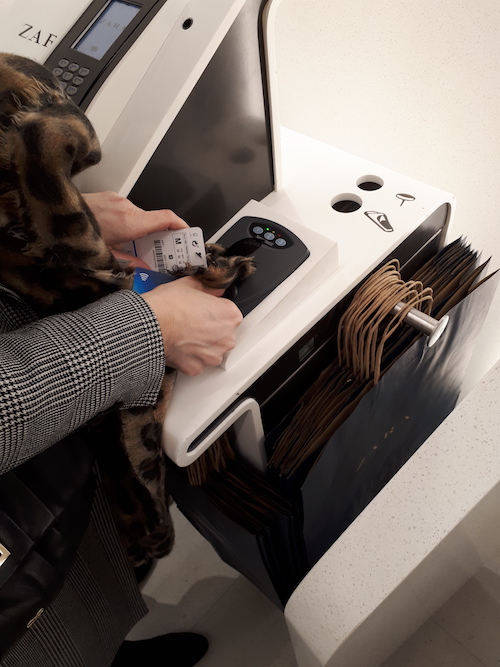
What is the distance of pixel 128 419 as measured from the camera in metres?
0.80

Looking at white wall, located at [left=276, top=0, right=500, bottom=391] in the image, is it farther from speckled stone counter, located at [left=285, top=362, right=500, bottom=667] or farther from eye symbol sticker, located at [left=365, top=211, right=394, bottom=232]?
speckled stone counter, located at [left=285, top=362, right=500, bottom=667]

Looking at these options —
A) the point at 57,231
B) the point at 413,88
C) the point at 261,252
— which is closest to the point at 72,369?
the point at 57,231

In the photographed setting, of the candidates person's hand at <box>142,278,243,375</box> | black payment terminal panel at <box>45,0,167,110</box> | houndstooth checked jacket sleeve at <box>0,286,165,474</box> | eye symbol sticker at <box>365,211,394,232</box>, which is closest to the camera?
houndstooth checked jacket sleeve at <box>0,286,165,474</box>

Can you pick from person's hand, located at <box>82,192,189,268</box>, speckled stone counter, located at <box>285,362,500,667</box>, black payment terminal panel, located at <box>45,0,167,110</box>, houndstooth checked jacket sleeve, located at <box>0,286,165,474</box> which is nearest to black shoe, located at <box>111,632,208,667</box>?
speckled stone counter, located at <box>285,362,500,667</box>

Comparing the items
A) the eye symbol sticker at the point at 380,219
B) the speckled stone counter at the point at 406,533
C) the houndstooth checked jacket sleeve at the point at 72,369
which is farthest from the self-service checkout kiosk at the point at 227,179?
the speckled stone counter at the point at 406,533

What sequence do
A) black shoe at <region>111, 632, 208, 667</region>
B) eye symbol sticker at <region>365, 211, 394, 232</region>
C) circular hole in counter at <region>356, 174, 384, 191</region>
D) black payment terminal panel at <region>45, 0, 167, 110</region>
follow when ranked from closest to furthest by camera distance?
black payment terminal panel at <region>45, 0, 167, 110</region>
eye symbol sticker at <region>365, 211, 394, 232</region>
circular hole in counter at <region>356, 174, 384, 191</region>
black shoe at <region>111, 632, 208, 667</region>

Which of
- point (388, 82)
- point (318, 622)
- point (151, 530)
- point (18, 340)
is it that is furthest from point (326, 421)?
point (388, 82)

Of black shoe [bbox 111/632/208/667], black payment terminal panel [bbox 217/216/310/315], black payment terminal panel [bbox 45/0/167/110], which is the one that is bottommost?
black shoe [bbox 111/632/208/667]

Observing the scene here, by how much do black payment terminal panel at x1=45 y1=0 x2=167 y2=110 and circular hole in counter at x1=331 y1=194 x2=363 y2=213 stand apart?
0.46 m

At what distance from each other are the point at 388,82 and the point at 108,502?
106 centimetres

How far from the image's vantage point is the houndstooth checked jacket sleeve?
0.64 meters

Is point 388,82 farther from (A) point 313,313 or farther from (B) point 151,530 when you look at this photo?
(B) point 151,530

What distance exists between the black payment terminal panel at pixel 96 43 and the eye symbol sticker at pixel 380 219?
50 cm

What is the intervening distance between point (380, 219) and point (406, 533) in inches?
22.5
